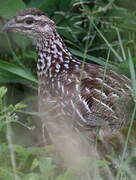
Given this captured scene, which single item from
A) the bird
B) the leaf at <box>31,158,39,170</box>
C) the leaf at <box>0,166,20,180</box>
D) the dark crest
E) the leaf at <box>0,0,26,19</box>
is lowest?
the leaf at <box>0,166,20,180</box>

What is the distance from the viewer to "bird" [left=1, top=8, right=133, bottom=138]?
4.29 m

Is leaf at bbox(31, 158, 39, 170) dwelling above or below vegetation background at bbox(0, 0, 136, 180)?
below

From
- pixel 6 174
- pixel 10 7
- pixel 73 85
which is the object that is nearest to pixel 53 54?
pixel 73 85

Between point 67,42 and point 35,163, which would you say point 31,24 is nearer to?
point 67,42

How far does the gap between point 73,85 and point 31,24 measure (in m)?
0.55

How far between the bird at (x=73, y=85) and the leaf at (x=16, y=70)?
12 cm

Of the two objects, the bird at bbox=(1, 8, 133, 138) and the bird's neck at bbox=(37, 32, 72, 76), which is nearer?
the bird at bbox=(1, 8, 133, 138)

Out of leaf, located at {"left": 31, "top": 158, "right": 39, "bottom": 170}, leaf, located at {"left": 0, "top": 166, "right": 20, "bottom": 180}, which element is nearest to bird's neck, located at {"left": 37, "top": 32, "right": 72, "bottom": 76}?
leaf, located at {"left": 31, "top": 158, "right": 39, "bottom": 170}

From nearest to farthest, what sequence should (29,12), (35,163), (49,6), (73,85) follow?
(35,163), (73,85), (29,12), (49,6)

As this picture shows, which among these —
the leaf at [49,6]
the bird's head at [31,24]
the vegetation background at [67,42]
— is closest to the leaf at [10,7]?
the vegetation background at [67,42]

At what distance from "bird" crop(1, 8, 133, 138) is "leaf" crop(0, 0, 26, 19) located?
0.36 metres

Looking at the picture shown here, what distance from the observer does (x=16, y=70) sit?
4887 millimetres

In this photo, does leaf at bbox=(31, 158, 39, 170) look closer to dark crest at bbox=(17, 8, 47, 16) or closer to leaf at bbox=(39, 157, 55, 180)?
leaf at bbox=(39, 157, 55, 180)

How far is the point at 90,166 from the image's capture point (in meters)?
3.51
